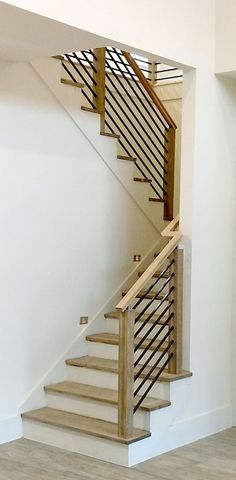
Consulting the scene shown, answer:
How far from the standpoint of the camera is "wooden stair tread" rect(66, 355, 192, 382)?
495 centimetres

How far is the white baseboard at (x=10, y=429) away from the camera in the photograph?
5059mm

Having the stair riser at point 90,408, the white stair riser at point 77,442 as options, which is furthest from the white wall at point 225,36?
the white stair riser at point 77,442

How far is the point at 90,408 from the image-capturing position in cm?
507

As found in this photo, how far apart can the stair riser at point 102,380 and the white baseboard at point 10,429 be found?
1.89ft

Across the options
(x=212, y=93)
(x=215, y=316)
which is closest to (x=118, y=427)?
(x=215, y=316)

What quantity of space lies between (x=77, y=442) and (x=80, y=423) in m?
0.14

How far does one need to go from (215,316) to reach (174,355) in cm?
58

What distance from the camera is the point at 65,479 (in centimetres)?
433

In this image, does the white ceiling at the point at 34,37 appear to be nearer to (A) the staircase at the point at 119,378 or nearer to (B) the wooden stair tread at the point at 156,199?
(A) the staircase at the point at 119,378

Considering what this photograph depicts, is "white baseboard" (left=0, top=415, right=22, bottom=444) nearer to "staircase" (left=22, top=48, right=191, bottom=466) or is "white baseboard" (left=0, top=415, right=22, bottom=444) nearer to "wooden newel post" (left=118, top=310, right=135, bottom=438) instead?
"staircase" (left=22, top=48, right=191, bottom=466)

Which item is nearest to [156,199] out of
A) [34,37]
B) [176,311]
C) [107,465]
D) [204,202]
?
[204,202]

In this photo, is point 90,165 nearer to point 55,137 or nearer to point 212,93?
point 55,137

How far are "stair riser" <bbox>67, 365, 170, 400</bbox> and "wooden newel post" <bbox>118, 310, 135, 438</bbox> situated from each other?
43 centimetres

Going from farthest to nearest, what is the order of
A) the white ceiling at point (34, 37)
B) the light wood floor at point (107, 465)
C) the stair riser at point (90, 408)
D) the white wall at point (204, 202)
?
the white wall at point (204, 202) < the stair riser at point (90, 408) < the light wood floor at point (107, 465) < the white ceiling at point (34, 37)
